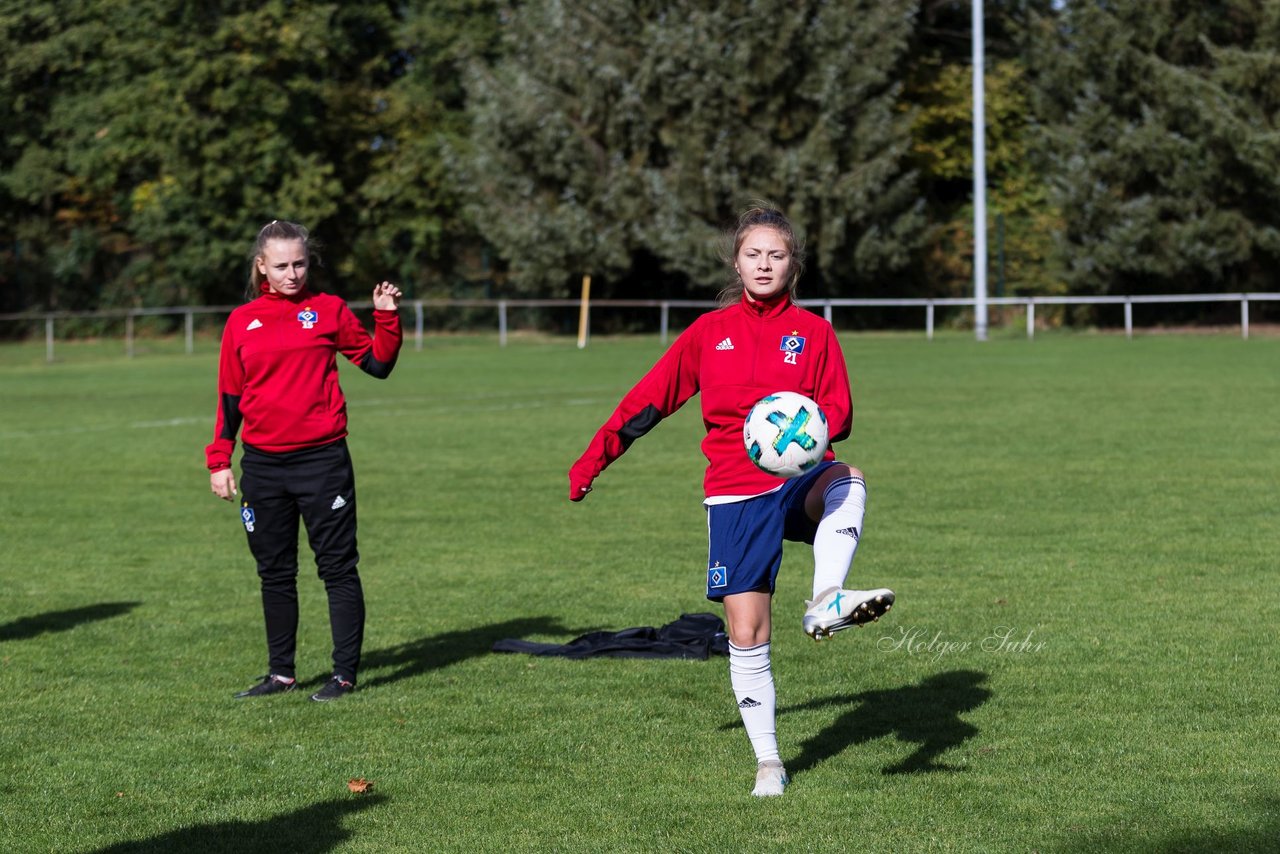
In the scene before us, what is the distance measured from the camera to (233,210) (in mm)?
49000

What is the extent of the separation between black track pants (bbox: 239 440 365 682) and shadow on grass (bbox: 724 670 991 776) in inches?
73.2

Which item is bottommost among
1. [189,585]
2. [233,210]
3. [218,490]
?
[189,585]

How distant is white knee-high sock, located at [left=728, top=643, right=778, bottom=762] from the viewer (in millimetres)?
5508

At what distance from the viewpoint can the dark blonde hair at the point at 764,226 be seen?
551 cm

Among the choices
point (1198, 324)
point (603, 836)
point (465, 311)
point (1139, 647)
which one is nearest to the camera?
point (603, 836)

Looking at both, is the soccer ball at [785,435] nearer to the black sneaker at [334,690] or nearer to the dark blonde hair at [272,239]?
the dark blonde hair at [272,239]

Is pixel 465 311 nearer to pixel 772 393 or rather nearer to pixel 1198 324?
pixel 1198 324

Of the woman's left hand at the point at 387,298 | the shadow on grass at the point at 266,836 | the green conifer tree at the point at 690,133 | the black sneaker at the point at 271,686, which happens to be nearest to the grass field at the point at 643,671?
the shadow on grass at the point at 266,836

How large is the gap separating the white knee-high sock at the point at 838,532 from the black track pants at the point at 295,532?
2.43 m

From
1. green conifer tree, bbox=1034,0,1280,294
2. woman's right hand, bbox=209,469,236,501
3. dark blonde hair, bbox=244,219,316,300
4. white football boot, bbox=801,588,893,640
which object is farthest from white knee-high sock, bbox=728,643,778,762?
green conifer tree, bbox=1034,0,1280,294

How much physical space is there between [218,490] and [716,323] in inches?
101

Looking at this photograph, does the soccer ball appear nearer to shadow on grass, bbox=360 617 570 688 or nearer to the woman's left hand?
the woman's left hand

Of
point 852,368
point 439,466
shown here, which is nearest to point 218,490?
point 439,466
